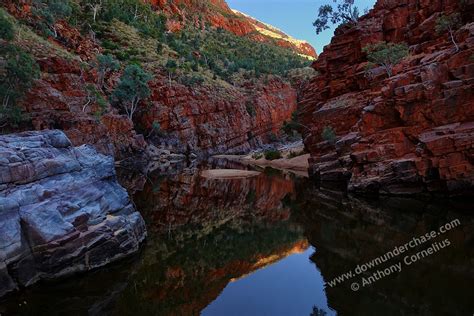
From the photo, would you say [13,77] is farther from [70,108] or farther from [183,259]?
[183,259]

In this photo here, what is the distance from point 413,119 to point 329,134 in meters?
11.7

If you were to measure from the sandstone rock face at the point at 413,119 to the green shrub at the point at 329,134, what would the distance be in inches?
26.5

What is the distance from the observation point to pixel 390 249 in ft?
50.2

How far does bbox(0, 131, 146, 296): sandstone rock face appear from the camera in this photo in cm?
1190

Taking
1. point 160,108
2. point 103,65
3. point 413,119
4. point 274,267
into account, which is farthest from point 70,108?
point 274,267

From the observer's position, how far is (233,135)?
84.3 m

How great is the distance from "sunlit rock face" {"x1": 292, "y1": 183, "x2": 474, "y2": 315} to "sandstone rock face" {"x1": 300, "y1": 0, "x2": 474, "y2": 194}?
6.29ft

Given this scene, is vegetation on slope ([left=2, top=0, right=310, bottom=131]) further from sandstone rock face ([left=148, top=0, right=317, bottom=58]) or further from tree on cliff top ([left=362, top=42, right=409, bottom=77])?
tree on cliff top ([left=362, top=42, right=409, bottom=77])

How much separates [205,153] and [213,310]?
66.2 metres

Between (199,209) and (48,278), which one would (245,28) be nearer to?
(199,209)

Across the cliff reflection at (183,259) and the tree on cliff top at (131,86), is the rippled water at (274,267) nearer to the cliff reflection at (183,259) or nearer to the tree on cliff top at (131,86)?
the cliff reflection at (183,259)

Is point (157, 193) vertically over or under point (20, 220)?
under

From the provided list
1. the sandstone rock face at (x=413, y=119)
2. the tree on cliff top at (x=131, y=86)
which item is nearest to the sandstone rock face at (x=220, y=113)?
the tree on cliff top at (x=131, y=86)

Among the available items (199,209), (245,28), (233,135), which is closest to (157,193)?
(199,209)
